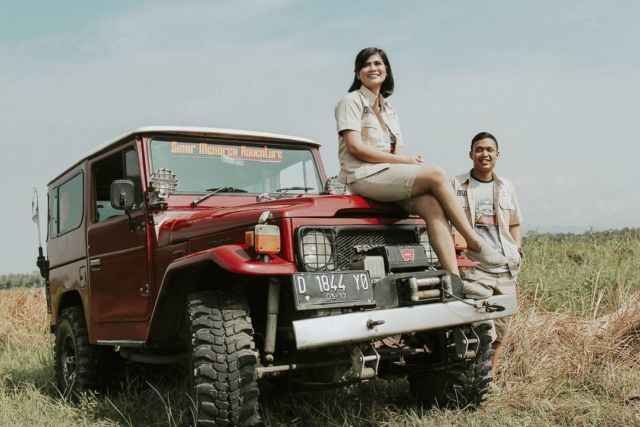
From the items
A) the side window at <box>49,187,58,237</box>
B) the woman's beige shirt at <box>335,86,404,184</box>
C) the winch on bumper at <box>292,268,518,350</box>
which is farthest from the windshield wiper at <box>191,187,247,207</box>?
the side window at <box>49,187,58,237</box>

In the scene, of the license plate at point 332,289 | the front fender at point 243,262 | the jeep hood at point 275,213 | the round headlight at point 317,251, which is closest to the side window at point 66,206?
the jeep hood at point 275,213

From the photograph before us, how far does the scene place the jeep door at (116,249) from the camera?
16.6ft

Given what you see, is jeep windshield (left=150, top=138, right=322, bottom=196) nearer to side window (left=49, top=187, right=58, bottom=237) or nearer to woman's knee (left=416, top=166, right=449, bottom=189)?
woman's knee (left=416, top=166, right=449, bottom=189)

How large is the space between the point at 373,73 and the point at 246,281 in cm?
157

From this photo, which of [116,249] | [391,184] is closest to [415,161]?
[391,184]

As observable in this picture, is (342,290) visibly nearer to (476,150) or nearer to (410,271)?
(410,271)

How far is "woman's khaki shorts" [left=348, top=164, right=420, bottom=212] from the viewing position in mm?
4168

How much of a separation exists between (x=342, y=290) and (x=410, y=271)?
2.18 ft

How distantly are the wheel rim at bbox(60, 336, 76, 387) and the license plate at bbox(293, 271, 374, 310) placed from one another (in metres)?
3.24

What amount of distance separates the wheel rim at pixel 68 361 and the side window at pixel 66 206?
103 centimetres

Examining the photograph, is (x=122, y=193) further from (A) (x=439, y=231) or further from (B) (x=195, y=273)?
(A) (x=439, y=231)

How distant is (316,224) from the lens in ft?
12.9

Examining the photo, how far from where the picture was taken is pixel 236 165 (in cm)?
550

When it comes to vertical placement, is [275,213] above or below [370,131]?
below
